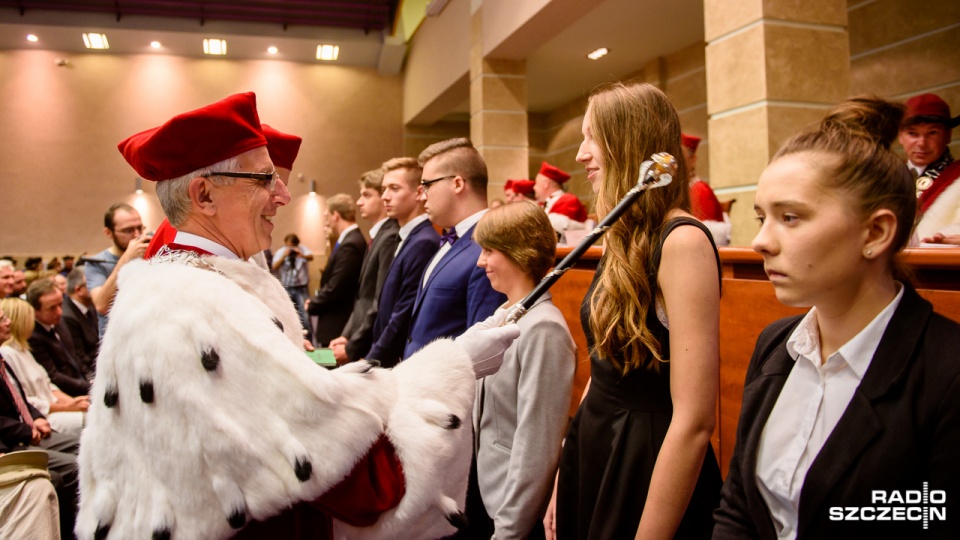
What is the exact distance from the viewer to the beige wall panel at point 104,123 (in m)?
11.7

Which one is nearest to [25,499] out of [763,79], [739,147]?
[739,147]

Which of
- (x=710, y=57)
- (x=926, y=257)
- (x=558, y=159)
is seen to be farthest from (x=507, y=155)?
(x=926, y=257)

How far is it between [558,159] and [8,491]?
12277 millimetres

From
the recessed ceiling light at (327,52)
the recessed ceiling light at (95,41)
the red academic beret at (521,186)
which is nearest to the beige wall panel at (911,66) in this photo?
the red academic beret at (521,186)

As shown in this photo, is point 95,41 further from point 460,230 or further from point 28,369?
point 460,230

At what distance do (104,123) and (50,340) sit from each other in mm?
9106

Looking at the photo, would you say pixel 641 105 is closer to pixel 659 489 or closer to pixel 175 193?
pixel 659 489

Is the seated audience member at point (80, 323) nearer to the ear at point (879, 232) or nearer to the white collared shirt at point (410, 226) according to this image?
the white collared shirt at point (410, 226)

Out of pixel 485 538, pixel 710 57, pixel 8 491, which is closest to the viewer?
pixel 485 538

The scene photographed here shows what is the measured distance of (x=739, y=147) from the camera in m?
3.90

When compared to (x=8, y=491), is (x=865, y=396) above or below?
above

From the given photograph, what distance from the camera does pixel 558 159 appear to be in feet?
45.5

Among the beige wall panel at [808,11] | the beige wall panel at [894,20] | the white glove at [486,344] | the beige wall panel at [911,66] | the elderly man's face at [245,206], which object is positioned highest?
the beige wall panel at [894,20]

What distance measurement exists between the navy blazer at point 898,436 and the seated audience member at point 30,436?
3388 mm
